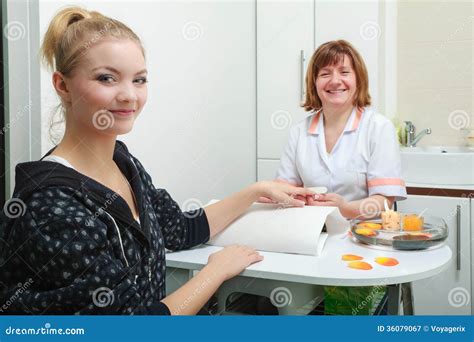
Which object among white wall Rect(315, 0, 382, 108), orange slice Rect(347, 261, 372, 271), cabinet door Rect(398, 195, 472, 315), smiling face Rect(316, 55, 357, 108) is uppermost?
white wall Rect(315, 0, 382, 108)

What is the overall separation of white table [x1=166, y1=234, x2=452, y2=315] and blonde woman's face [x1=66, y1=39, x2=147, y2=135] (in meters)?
0.44

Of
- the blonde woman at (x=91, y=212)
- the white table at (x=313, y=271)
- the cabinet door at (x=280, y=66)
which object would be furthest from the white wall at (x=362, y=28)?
the blonde woman at (x=91, y=212)

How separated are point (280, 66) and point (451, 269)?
1380 mm

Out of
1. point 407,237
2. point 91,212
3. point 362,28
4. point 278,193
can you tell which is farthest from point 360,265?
point 362,28

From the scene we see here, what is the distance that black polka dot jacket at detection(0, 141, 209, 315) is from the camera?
2.94ft

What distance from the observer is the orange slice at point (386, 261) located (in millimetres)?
1198

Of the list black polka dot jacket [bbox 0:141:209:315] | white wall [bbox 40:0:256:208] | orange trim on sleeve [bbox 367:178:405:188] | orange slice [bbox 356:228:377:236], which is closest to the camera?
black polka dot jacket [bbox 0:141:209:315]

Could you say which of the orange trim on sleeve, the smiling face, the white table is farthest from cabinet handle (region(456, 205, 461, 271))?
the white table

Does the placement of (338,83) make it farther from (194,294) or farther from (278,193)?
(194,294)

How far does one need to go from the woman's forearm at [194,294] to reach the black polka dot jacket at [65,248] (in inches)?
1.5

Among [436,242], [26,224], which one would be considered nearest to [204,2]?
[436,242]

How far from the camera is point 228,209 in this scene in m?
1.46

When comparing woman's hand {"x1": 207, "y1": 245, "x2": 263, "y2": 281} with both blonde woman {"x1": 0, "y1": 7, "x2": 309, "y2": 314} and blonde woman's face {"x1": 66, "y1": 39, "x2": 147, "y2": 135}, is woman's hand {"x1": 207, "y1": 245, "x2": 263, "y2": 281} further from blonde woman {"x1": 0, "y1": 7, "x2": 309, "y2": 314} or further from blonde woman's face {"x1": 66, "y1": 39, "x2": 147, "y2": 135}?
blonde woman's face {"x1": 66, "y1": 39, "x2": 147, "y2": 135}

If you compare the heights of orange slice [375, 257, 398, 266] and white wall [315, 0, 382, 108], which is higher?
white wall [315, 0, 382, 108]
